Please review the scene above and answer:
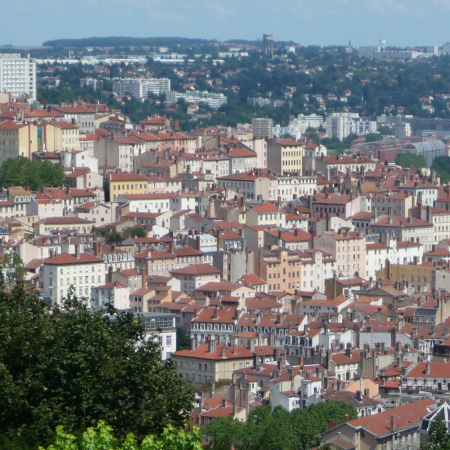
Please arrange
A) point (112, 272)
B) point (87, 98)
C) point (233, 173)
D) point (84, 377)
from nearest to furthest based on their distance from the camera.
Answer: point (84, 377)
point (112, 272)
point (233, 173)
point (87, 98)

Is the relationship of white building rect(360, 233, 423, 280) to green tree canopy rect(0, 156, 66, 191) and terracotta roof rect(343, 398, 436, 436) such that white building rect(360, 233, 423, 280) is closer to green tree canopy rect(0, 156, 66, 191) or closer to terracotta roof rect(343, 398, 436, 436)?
green tree canopy rect(0, 156, 66, 191)

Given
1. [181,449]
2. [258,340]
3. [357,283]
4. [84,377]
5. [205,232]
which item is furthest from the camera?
[205,232]

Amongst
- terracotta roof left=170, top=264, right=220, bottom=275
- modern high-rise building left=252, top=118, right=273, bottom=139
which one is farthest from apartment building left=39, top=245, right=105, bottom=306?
modern high-rise building left=252, top=118, right=273, bottom=139

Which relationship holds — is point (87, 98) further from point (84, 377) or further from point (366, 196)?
point (84, 377)

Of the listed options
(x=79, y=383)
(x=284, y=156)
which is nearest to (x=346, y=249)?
(x=284, y=156)

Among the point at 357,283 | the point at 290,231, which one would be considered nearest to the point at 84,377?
the point at 357,283
